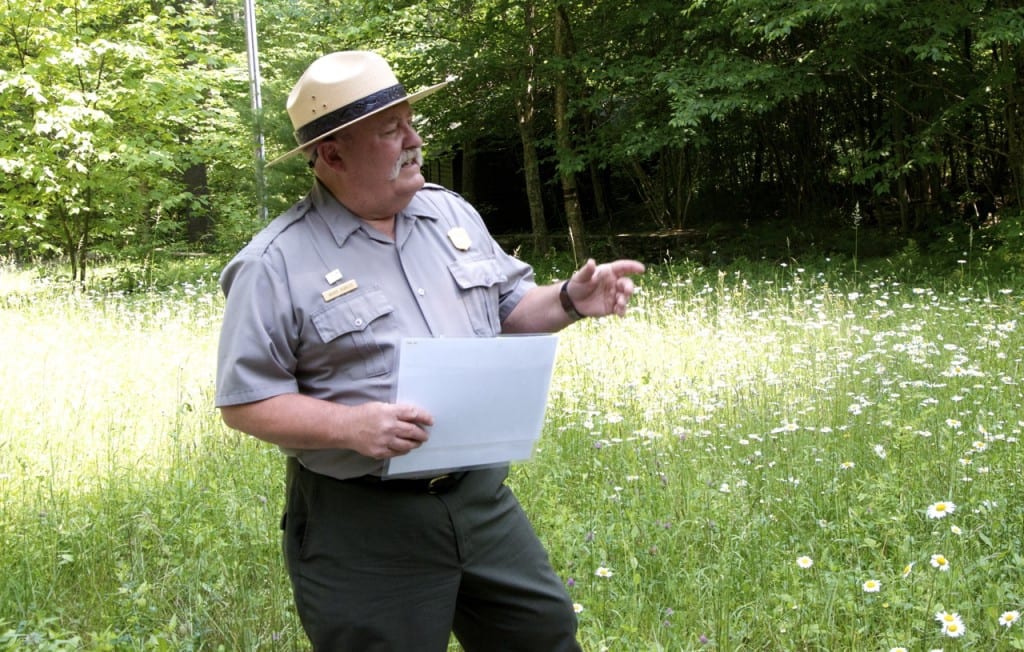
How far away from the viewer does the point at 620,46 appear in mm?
15031

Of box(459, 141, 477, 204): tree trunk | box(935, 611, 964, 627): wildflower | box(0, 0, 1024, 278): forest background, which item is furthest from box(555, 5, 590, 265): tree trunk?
box(935, 611, 964, 627): wildflower

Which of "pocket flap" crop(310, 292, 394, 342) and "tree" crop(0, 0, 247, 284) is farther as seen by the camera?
"tree" crop(0, 0, 247, 284)

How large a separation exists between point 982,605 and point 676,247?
13.8m

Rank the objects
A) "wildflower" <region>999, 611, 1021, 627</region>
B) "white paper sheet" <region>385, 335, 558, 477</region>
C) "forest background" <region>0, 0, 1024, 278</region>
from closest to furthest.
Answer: "white paper sheet" <region>385, 335, 558, 477</region>
"wildflower" <region>999, 611, 1021, 627</region>
"forest background" <region>0, 0, 1024, 278</region>

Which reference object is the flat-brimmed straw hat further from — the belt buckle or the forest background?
the forest background

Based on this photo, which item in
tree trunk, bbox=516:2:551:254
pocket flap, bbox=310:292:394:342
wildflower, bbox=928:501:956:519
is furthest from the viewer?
tree trunk, bbox=516:2:551:254

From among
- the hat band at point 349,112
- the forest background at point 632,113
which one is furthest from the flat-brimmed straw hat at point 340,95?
the forest background at point 632,113

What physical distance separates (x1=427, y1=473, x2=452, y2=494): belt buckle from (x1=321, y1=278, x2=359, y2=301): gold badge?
47 centimetres

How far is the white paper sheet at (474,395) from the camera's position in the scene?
6.49 feet

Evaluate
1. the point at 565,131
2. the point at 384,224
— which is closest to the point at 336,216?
the point at 384,224

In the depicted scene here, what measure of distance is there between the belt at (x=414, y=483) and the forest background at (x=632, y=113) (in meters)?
9.08

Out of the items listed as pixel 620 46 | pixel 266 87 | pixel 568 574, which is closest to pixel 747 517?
pixel 568 574

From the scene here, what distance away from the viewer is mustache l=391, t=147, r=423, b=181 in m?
2.24

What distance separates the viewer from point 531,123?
1677 centimetres
